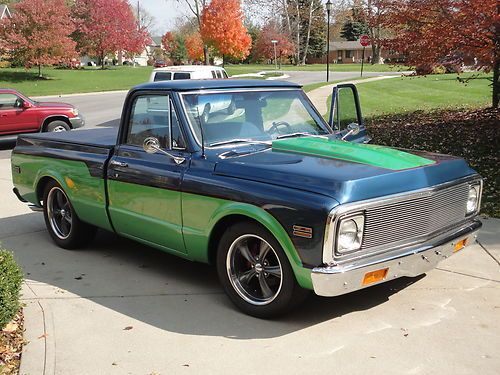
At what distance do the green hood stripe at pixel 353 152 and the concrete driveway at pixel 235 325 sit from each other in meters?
1.12

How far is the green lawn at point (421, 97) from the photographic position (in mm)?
17469

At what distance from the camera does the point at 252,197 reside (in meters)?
4.14

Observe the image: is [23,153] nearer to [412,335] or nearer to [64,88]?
[412,335]

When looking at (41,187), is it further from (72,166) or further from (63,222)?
(72,166)

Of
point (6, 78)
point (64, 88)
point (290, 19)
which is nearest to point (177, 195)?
point (64, 88)

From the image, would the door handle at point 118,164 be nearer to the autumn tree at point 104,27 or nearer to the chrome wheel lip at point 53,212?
the chrome wheel lip at point 53,212

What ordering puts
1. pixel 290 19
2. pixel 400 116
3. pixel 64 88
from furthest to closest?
pixel 290 19 < pixel 64 88 < pixel 400 116

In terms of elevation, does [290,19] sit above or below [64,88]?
above

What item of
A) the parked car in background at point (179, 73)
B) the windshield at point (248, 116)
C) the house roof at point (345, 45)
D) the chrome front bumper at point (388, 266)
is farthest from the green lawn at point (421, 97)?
the house roof at point (345, 45)

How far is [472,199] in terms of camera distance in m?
4.84

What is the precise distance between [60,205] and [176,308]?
2.50m

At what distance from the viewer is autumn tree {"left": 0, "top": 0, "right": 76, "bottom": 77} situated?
40.2m

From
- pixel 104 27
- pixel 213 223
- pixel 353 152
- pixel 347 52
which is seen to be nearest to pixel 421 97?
pixel 353 152

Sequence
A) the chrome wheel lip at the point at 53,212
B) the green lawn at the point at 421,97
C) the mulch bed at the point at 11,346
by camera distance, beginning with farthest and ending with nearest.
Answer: the green lawn at the point at 421,97
the chrome wheel lip at the point at 53,212
the mulch bed at the point at 11,346
